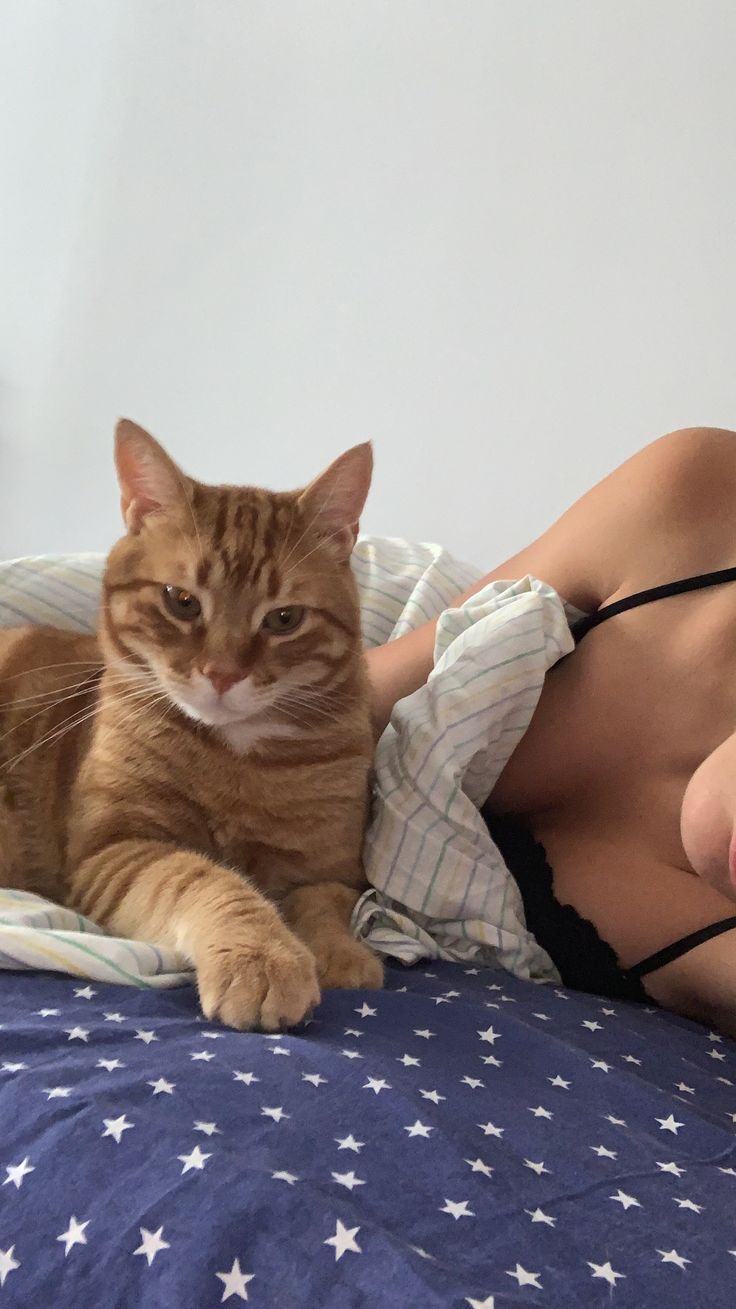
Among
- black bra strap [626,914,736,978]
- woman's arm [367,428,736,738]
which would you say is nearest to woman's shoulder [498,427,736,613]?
woman's arm [367,428,736,738]

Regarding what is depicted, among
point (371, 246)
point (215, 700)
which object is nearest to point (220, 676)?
point (215, 700)

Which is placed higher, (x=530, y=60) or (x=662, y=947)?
(x=530, y=60)

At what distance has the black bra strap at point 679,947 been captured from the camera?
42.2 inches

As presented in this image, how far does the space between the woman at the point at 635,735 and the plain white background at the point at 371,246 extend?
534mm

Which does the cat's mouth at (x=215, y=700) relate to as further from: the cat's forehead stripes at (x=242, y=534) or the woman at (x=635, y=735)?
the woman at (x=635, y=735)

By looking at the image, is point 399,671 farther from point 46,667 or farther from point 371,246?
point 371,246

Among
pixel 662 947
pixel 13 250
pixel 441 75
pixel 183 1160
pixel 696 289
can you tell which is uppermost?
pixel 441 75

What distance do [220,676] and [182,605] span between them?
0.40 feet

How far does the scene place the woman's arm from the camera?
4.09ft

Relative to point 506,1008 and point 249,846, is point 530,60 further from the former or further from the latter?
point 506,1008

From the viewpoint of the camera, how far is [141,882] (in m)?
0.96

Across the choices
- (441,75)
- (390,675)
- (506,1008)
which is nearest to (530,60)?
(441,75)

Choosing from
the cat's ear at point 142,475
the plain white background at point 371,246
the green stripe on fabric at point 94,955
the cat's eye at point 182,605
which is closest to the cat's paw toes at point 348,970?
the green stripe on fabric at point 94,955

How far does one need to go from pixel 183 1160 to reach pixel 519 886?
69 cm
